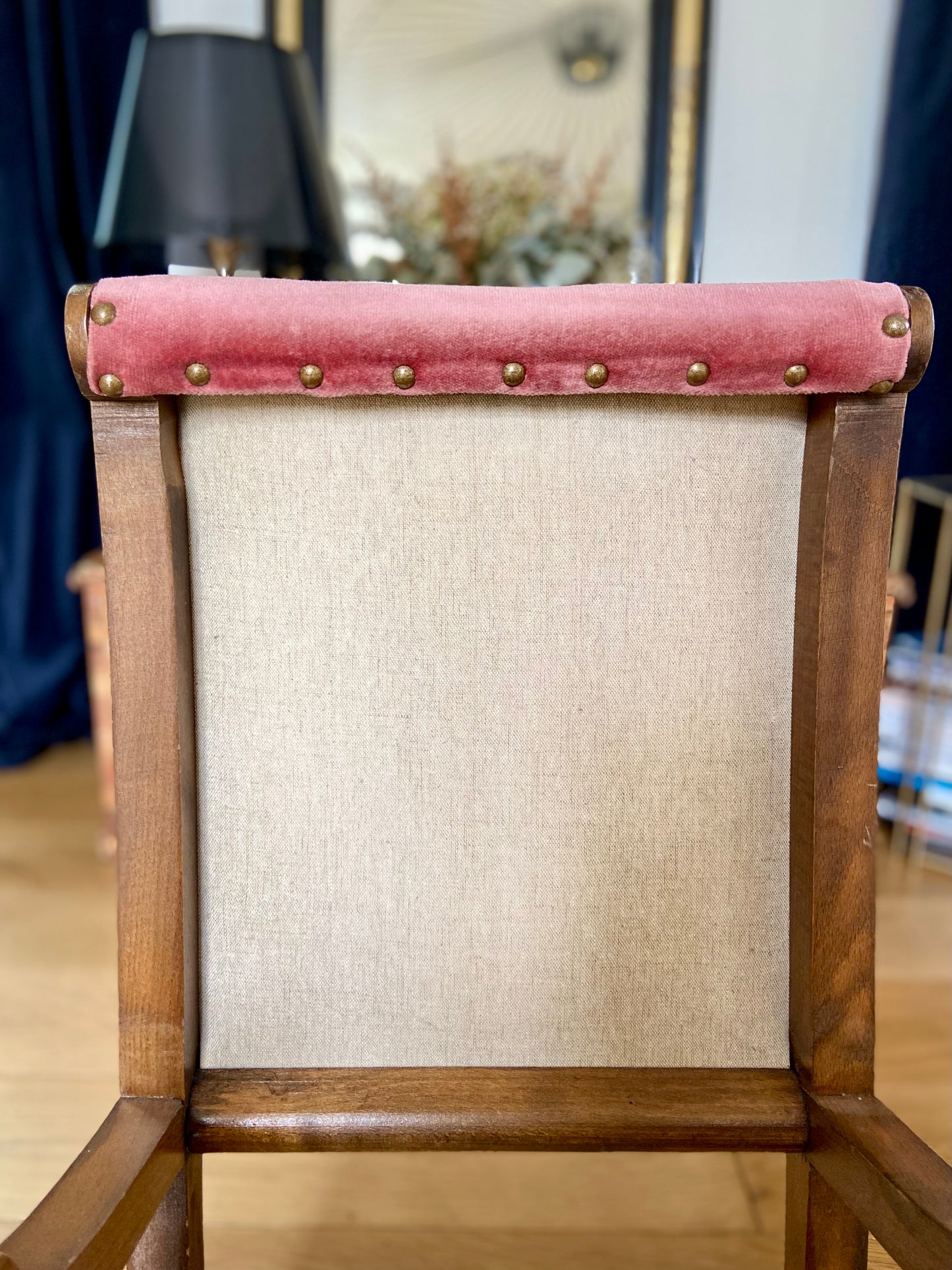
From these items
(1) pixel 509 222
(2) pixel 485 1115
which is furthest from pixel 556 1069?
(1) pixel 509 222

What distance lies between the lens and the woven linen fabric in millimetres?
543

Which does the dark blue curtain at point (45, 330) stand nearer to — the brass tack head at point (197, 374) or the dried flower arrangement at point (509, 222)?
the dried flower arrangement at point (509, 222)

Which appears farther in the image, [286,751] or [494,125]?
[494,125]

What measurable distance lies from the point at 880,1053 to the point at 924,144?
154 centimetres

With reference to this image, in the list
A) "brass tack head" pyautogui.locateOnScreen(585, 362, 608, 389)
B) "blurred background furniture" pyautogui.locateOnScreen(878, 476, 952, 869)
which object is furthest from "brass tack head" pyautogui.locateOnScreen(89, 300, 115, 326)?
"blurred background furniture" pyautogui.locateOnScreen(878, 476, 952, 869)

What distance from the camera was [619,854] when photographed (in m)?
0.58

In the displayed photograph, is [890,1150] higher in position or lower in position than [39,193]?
lower

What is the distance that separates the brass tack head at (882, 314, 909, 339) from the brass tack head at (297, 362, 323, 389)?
0.28m

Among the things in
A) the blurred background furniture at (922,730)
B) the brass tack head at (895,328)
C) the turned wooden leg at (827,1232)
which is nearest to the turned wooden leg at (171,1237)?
the turned wooden leg at (827,1232)

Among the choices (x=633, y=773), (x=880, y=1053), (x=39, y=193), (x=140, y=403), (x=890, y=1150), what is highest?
(x=39, y=193)

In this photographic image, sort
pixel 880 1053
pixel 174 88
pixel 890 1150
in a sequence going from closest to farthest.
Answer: pixel 890 1150, pixel 880 1053, pixel 174 88

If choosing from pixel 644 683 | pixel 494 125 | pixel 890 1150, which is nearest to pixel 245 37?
pixel 494 125

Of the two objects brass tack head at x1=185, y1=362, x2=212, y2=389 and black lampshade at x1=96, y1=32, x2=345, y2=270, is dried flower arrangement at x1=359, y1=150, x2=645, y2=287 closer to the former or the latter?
black lampshade at x1=96, y1=32, x2=345, y2=270

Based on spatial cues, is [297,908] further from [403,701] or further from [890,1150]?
[890,1150]
